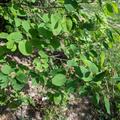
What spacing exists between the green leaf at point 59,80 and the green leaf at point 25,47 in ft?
0.59

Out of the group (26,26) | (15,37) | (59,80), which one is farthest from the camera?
(26,26)

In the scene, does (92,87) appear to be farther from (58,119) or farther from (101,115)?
(101,115)

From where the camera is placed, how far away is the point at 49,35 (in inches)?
71.0

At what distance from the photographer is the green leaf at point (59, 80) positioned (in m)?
1.67

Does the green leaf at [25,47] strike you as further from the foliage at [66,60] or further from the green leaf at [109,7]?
the green leaf at [109,7]

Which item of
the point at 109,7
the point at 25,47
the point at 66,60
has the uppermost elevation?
the point at 109,7

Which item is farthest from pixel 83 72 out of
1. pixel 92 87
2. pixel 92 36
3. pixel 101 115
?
pixel 101 115

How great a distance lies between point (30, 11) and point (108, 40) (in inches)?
26.9

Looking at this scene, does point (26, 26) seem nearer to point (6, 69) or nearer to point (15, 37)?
point (15, 37)

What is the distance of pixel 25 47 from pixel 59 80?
0.24 m

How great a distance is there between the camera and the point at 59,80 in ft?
5.53

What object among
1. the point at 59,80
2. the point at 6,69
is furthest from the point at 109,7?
the point at 6,69

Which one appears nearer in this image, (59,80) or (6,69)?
(59,80)

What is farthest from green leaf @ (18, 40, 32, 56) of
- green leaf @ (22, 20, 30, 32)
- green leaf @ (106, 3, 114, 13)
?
green leaf @ (106, 3, 114, 13)
